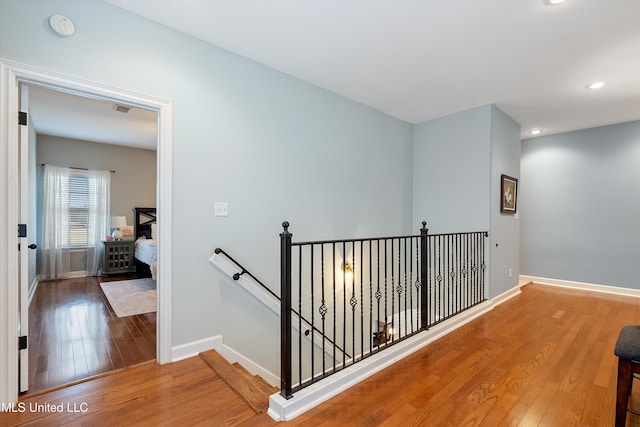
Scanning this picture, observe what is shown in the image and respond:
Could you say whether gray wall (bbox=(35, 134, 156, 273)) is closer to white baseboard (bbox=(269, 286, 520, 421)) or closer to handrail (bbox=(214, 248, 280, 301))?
handrail (bbox=(214, 248, 280, 301))

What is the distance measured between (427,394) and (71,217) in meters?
6.69

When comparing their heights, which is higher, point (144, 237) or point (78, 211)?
point (78, 211)

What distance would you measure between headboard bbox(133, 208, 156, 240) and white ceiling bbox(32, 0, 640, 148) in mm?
5096

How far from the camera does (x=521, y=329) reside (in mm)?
3137

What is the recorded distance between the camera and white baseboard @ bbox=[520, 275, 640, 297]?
14.9ft

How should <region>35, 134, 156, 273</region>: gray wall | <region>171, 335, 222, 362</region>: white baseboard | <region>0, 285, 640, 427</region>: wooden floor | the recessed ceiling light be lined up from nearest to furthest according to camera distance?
<region>0, 285, 640, 427</region>: wooden floor < <region>171, 335, 222, 362</region>: white baseboard < the recessed ceiling light < <region>35, 134, 156, 273</region>: gray wall

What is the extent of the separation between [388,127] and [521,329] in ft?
9.97

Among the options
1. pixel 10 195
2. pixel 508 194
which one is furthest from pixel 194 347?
pixel 508 194

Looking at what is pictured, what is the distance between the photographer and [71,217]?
5660 mm

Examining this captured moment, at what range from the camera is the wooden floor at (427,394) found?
1.71 m

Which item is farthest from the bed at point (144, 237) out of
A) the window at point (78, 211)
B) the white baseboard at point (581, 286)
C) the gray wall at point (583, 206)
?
the gray wall at point (583, 206)

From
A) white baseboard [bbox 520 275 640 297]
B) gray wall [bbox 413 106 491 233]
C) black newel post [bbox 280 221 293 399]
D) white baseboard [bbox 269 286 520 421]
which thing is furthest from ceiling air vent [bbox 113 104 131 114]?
white baseboard [bbox 520 275 640 297]

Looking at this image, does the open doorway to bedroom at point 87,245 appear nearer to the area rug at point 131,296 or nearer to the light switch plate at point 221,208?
the area rug at point 131,296

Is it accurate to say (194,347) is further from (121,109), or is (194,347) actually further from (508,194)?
(508,194)
